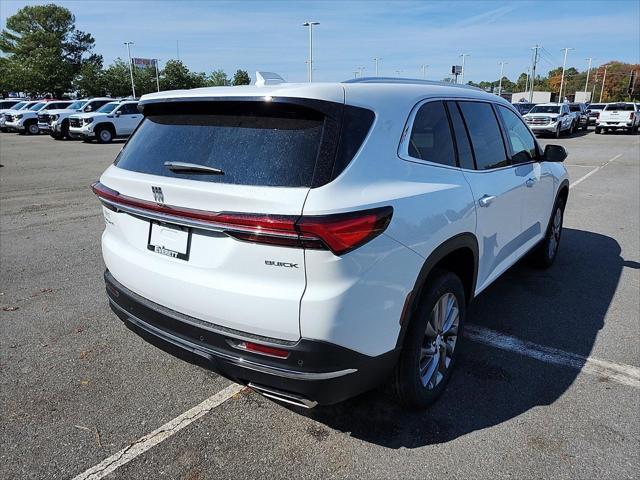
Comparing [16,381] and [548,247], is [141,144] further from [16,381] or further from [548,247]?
[548,247]

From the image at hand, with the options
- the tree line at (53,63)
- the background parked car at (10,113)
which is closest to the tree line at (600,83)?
the tree line at (53,63)

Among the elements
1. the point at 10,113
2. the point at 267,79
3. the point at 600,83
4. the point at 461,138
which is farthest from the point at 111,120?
the point at 600,83

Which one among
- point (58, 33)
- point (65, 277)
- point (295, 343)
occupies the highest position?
point (58, 33)

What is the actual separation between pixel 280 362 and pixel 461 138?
1932 millimetres

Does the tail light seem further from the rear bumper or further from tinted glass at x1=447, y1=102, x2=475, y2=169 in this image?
tinted glass at x1=447, y1=102, x2=475, y2=169

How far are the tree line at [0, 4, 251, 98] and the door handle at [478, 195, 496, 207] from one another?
198 ft

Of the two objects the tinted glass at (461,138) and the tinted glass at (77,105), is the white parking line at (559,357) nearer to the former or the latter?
the tinted glass at (461,138)

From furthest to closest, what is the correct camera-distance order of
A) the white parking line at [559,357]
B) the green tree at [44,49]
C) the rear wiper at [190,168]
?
the green tree at [44,49] → the white parking line at [559,357] → the rear wiper at [190,168]

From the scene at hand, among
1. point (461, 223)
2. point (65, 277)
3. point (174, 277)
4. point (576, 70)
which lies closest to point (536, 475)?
point (461, 223)

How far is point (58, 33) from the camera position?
67.7 m

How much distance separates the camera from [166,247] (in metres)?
2.51

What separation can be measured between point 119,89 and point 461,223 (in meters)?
75.8

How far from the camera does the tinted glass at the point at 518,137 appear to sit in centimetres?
404

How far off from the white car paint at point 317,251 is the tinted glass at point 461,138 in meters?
0.25
